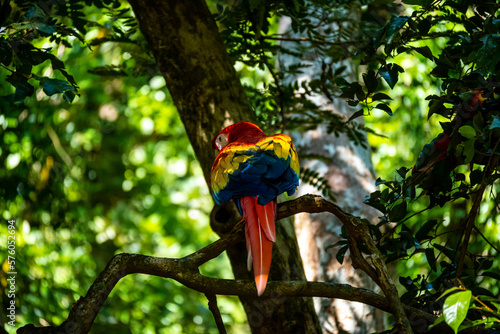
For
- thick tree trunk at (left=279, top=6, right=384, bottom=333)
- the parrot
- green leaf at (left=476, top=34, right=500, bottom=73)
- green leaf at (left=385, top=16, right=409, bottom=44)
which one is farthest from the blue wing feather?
thick tree trunk at (left=279, top=6, right=384, bottom=333)

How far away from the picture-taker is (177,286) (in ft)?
12.9

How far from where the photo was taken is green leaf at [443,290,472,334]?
2.75 ft

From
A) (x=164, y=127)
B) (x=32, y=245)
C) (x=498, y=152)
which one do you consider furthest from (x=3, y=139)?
(x=498, y=152)

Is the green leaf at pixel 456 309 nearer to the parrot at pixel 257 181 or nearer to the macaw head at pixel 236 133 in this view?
the parrot at pixel 257 181

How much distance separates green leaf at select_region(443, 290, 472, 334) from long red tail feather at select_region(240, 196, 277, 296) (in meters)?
0.41

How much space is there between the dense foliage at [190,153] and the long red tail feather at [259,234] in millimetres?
202

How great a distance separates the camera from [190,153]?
15.7 feet

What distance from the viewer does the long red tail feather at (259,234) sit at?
1191mm

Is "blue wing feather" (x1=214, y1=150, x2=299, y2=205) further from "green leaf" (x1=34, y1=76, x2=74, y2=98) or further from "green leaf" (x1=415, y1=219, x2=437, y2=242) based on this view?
"green leaf" (x1=34, y1=76, x2=74, y2=98)

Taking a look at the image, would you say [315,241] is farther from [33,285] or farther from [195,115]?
[33,285]

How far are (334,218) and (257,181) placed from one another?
1257 mm

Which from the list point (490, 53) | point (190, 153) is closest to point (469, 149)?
point (490, 53)

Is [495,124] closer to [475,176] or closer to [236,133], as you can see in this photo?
[475,176]

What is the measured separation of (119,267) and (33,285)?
181 cm
